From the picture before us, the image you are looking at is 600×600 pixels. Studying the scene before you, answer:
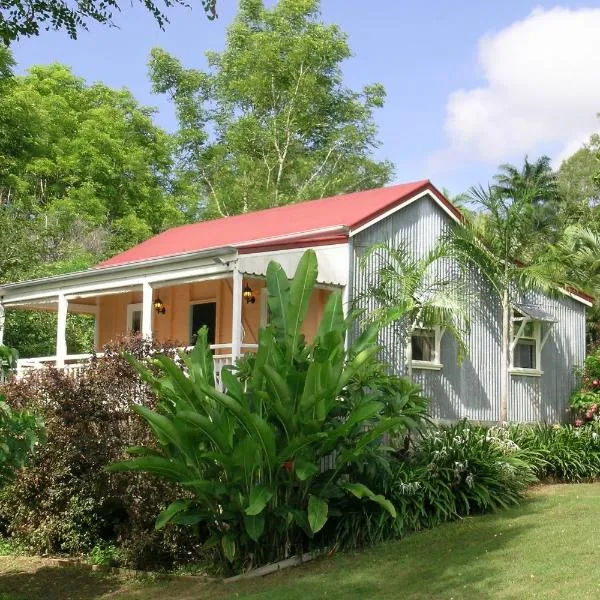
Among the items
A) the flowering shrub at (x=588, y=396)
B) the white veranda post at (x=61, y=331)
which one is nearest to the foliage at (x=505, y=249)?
the flowering shrub at (x=588, y=396)

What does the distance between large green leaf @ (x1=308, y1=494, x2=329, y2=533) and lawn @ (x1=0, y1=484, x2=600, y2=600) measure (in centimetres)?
61

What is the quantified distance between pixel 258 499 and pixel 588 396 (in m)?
10.3

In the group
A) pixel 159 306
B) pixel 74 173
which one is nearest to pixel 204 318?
pixel 159 306

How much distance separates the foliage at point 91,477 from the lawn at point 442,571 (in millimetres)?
543

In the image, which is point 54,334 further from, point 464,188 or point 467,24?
point 467,24

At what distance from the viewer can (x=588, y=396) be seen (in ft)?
63.4

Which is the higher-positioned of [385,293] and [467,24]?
[467,24]

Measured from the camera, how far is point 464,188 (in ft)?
58.9

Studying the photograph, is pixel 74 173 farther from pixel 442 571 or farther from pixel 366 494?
pixel 442 571

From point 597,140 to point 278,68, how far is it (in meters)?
15.5

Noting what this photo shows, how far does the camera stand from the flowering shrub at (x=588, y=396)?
19.2 metres

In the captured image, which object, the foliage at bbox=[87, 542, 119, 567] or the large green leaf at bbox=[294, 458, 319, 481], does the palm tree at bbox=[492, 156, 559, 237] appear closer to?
the large green leaf at bbox=[294, 458, 319, 481]

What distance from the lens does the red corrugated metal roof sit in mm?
16422

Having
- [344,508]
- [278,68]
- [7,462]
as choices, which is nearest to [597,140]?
[278,68]
